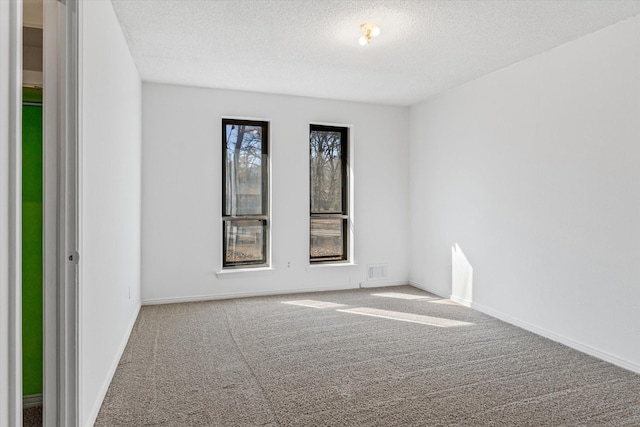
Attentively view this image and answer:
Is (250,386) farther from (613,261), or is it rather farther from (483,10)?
(483,10)

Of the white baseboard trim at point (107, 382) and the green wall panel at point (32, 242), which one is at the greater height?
the green wall panel at point (32, 242)

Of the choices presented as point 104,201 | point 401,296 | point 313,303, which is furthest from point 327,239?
point 104,201

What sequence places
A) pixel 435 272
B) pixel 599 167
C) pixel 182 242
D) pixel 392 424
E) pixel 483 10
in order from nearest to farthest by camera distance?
pixel 392 424, pixel 483 10, pixel 599 167, pixel 182 242, pixel 435 272

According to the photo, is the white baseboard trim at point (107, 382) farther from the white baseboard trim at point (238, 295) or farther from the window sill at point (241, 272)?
the window sill at point (241, 272)

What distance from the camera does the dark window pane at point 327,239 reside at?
5.41 metres

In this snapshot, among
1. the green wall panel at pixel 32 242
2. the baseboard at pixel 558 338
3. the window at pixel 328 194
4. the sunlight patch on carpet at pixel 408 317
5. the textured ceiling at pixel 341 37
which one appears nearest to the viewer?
the green wall panel at pixel 32 242

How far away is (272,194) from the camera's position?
504cm

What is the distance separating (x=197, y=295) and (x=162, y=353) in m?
1.65

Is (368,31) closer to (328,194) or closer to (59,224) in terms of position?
(59,224)

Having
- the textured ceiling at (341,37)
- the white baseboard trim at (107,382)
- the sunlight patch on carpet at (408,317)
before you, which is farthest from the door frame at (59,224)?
the sunlight patch on carpet at (408,317)

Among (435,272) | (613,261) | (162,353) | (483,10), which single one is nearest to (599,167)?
(613,261)

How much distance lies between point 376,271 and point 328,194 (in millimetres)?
1262

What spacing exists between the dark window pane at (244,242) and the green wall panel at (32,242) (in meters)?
2.76

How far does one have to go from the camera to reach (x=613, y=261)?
3.01 metres
